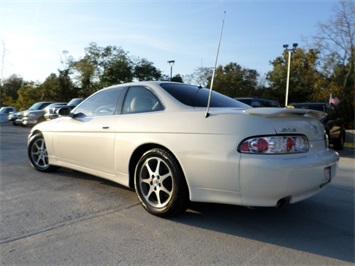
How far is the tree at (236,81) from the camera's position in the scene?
3609cm

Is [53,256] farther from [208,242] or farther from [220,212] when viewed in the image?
[220,212]

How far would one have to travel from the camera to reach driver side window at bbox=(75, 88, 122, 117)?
4340 mm

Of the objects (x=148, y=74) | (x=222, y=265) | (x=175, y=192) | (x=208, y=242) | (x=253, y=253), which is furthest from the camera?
(x=148, y=74)

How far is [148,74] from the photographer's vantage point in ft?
143

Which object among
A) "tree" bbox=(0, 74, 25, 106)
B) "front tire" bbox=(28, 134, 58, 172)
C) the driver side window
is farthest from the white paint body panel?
"tree" bbox=(0, 74, 25, 106)

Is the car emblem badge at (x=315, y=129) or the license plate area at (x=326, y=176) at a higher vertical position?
the car emblem badge at (x=315, y=129)

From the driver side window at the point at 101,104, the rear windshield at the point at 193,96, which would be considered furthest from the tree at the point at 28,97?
the rear windshield at the point at 193,96

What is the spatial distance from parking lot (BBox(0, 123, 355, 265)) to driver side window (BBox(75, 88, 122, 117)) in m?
1.05

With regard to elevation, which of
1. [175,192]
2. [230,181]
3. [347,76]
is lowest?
[175,192]

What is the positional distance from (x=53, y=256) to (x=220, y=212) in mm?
1832

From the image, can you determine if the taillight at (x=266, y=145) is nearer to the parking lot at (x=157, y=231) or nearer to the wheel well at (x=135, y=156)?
the parking lot at (x=157, y=231)

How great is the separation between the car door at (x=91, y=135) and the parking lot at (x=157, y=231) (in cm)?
42

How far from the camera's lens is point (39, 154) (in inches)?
220

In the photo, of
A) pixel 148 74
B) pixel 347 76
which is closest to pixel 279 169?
pixel 347 76
